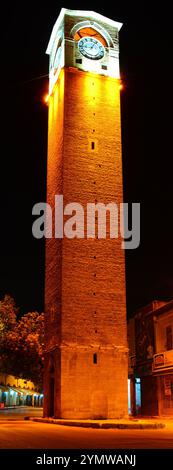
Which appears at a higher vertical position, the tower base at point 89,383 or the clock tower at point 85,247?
the clock tower at point 85,247

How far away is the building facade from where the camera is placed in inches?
1074

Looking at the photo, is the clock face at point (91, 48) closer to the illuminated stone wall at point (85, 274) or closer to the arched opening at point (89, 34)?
the arched opening at point (89, 34)

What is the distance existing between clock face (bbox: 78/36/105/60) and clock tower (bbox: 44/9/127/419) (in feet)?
0.18

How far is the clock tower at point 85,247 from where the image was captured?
2289 cm

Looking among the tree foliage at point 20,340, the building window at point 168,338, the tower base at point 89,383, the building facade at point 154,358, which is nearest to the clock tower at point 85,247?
the tower base at point 89,383

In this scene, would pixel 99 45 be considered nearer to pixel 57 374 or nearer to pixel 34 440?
pixel 57 374

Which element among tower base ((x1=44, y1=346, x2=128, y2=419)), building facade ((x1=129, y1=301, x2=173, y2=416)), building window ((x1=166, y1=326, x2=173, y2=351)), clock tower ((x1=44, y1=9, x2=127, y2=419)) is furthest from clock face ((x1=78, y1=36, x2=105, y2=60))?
tower base ((x1=44, y1=346, x2=128, y2=419))

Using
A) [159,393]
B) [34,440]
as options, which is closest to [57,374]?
[159,393]

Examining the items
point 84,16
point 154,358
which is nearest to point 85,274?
point 154,358

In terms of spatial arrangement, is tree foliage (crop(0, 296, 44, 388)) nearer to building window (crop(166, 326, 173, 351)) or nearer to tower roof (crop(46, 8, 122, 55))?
building window (crop(166, 326, 173, 351))

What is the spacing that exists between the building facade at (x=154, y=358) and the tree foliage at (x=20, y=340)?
239 inches
